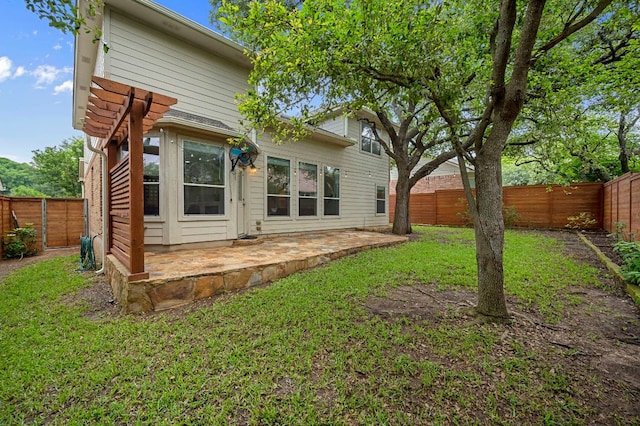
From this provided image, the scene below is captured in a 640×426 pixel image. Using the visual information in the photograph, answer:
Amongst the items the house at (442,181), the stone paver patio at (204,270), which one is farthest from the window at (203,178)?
the house at (442,181)

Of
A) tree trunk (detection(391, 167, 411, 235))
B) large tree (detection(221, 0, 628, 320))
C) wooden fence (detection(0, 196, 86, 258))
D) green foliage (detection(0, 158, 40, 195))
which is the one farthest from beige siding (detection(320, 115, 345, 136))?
green foliage (detection(0, 158, 40, 195))

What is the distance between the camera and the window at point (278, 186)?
766cm

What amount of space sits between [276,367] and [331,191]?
7773mm

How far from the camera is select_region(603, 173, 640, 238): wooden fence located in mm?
5633

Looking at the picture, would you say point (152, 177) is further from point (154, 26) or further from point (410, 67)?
point (410, 67)

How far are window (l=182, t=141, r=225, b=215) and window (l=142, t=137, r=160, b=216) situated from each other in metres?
0.49

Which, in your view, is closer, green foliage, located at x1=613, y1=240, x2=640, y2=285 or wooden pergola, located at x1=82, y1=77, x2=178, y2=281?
wooden pergola, located at x1=82, y1=77, x2=178, y2=281

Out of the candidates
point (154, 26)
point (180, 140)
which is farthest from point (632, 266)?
point (154, 26)

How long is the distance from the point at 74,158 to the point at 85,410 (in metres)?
24.6

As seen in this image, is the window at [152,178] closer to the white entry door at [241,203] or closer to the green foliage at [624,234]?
the white entry door at [241,203]

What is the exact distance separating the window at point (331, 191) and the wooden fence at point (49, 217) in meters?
8.79

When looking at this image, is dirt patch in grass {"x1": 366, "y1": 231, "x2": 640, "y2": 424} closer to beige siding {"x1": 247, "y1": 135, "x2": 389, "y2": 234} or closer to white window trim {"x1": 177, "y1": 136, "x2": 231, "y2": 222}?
white window trim {"x1": 177, "y1": 136, "x2": 231, "y2": 222}

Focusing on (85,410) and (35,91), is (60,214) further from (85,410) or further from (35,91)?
(35,91)

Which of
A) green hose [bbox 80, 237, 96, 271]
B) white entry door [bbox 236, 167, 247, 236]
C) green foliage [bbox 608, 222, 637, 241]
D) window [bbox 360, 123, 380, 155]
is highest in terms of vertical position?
window [bbox 360, 123, 380, 155]
